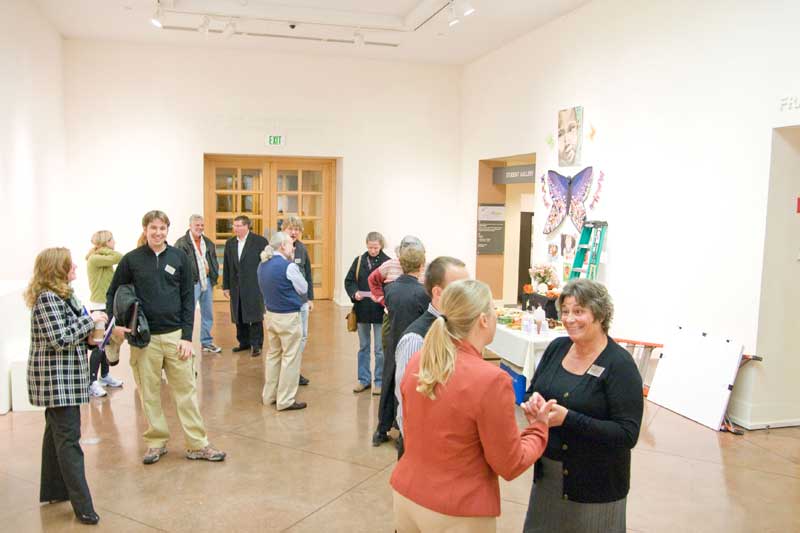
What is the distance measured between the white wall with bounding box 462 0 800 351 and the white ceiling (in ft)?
2.97

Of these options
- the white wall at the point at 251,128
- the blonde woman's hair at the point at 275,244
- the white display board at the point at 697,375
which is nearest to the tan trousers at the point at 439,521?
the blonde woman's hair at the point at 275,244

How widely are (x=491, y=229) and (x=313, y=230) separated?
10.9 ft

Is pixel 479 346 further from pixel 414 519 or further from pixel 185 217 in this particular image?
pixel 185 217

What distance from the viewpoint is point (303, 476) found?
14.4 ft

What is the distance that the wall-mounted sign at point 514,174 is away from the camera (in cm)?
991

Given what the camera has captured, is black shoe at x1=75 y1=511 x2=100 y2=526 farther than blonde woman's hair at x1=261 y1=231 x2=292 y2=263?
No

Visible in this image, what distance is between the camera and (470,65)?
11742mm

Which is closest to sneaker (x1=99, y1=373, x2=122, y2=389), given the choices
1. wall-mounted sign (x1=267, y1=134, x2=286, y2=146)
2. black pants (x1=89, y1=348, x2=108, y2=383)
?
black pants (x1=89, y1=348, x2=108, y2=383)

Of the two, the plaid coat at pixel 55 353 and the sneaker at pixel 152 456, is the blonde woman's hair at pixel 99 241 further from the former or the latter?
the plaid coat at pixel 55 353

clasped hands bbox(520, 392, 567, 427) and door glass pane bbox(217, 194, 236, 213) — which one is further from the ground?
door glass pane bbox(217, 194, 236, 213)

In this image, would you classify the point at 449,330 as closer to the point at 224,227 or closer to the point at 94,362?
the point at 94,362

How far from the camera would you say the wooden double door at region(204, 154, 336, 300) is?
1156cm

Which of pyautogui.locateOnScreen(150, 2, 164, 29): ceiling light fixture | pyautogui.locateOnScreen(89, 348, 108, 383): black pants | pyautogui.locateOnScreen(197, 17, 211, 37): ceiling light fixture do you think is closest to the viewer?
pyautogui.locateOnScreen(89, 348, 108, 383): black pants

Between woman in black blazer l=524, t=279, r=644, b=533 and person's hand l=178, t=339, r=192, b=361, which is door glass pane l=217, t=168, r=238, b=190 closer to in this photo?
person's hand l=178, t=339, r=192, b=361
